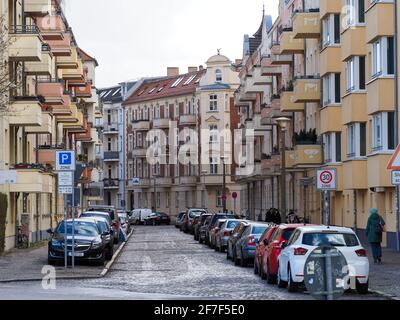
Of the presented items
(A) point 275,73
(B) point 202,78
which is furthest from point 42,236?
(B) point 202,78

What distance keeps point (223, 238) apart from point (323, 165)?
44.0 ft

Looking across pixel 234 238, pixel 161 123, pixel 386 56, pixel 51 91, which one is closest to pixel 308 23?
pixel 51 91

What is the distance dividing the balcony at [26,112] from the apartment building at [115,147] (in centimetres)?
9925

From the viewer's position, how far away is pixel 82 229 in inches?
1547

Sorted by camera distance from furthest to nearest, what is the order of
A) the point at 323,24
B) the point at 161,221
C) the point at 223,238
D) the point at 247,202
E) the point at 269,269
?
the point at 161,221
the point at 247,202
the point at 323,24
the point at 223,238
the point at 269,269

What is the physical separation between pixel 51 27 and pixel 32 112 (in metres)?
16.7

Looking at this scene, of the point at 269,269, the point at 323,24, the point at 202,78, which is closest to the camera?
the point at 269,269

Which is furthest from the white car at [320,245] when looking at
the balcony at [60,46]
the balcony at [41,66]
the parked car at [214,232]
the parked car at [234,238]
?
the balcony at [60,46]

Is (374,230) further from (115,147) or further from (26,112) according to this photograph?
(115,147)

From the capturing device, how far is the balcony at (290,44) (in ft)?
222

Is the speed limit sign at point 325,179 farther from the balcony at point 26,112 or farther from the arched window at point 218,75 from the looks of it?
the arched window at point 218,75

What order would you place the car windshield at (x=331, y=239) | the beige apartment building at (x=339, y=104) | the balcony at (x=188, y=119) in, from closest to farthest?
the car windshield at (x=331, y=239), the beige apartment building at (x=339, y=104), the balcony at (x=188, y=119)
